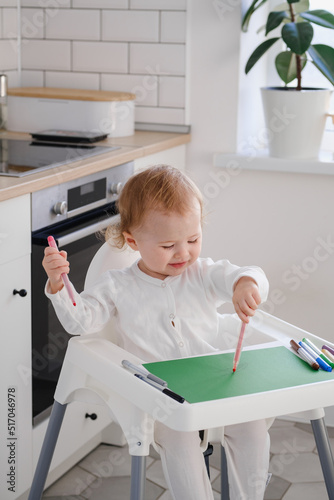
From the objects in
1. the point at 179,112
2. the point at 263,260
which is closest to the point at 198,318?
the point at 263,260

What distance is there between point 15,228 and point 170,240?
1.64ft

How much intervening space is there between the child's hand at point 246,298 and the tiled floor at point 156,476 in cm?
93

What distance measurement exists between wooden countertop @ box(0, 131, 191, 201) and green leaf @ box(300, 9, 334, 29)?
590mm

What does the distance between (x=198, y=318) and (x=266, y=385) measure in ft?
1.08

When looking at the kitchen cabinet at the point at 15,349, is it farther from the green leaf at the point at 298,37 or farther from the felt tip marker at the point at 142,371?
the green leaf at the point at 298,37

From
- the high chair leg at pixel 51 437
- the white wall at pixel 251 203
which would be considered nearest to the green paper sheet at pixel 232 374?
the high chair leg at pixel 51 437

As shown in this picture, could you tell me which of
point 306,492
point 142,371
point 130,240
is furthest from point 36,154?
point 306,492

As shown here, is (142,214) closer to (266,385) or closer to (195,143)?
(266,385)

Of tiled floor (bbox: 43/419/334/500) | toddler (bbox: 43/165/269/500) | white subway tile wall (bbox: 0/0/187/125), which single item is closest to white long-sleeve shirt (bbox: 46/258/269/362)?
toddler (bbox: 43/165/269/500)

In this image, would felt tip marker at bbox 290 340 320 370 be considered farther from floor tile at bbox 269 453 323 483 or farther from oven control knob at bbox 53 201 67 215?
floor tile at bbox 269 453 323 483

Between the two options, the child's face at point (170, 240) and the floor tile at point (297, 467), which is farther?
the floor tile at point (297, 467)

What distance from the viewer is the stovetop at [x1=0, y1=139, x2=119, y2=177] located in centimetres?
207

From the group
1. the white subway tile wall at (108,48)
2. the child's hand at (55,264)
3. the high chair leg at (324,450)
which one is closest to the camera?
the child's hand at (55,264)

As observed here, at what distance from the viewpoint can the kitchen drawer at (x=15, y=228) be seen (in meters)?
1.84
